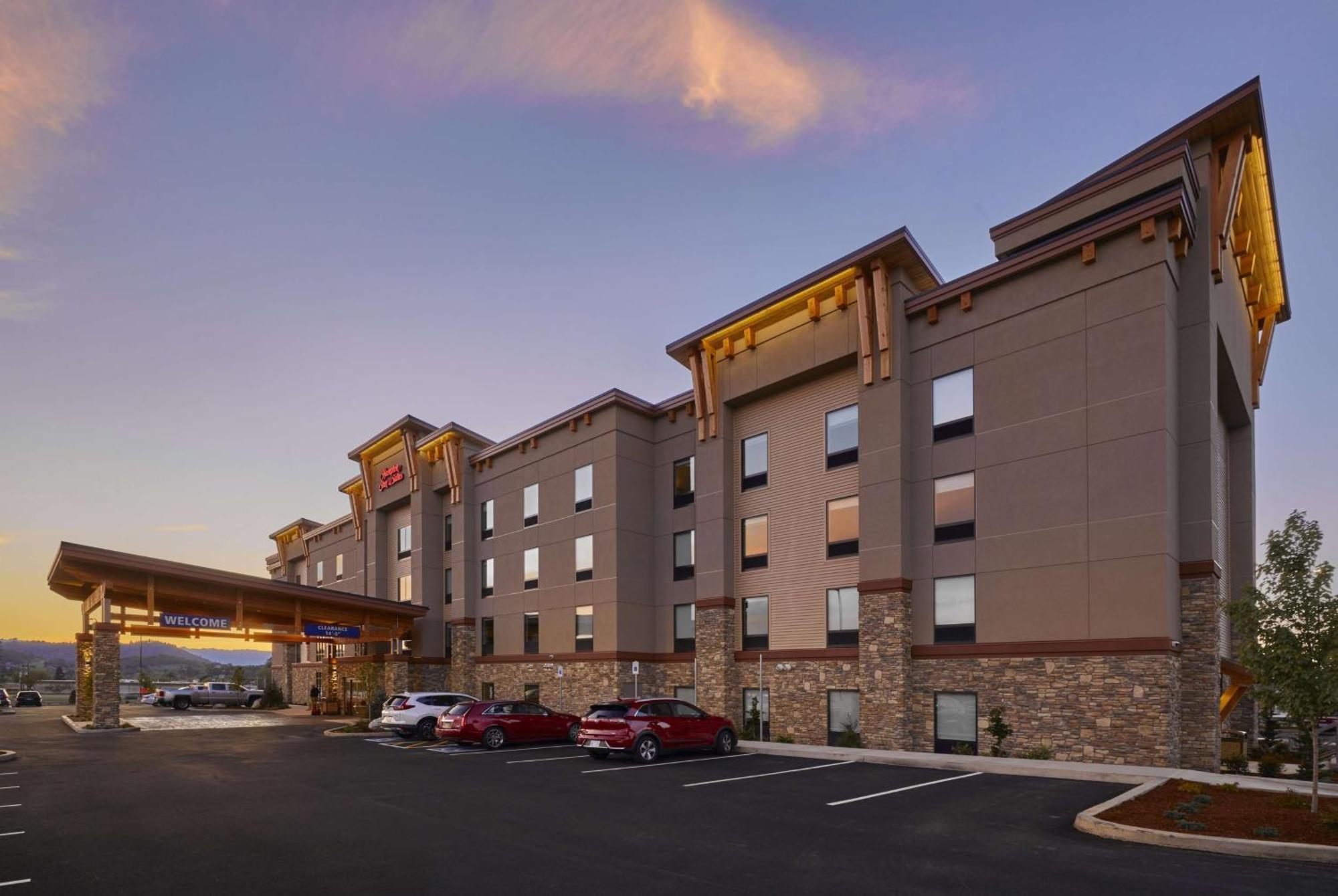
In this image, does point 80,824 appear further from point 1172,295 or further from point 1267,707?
point 1172,295

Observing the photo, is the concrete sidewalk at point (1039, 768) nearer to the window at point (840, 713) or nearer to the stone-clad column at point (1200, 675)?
the stone-clad column at point (1200, 675)

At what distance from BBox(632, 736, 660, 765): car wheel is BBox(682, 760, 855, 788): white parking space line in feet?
11.6

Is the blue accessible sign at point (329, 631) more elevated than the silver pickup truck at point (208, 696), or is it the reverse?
the blue accessible sign at point (329, 631)

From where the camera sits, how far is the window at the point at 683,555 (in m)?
32.7

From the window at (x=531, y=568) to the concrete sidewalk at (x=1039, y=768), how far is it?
53.5ft

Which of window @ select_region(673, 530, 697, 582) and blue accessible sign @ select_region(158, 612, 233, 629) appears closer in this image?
window @ select_region(673, 530, 697, 582)

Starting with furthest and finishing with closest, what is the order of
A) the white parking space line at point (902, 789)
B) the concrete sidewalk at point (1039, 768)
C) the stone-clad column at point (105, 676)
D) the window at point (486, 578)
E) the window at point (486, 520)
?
the window at point (486, 520) → the window at point (486, 578) → the stone-clad column at point (105, 676) → the concrete sidewalk at point (1039, 768) → the white parking space line at point (902, 789)

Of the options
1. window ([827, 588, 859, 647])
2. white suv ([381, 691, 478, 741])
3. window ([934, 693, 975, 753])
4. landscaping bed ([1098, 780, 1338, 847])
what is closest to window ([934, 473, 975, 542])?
window ([827, 588, 859, 647])

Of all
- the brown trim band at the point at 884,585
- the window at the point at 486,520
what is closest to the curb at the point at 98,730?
the window at the point at 486,520

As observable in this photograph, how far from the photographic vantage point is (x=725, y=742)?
23.6 m

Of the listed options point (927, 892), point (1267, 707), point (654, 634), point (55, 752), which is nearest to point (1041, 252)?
point (1267, 707)

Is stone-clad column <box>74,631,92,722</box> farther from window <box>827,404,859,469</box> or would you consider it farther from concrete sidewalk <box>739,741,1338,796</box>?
window <box>827,404,859,469</box>

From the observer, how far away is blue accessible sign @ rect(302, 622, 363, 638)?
1606 inches

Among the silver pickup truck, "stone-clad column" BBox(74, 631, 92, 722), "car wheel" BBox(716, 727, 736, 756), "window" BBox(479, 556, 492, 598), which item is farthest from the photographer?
the silver pickup truck
